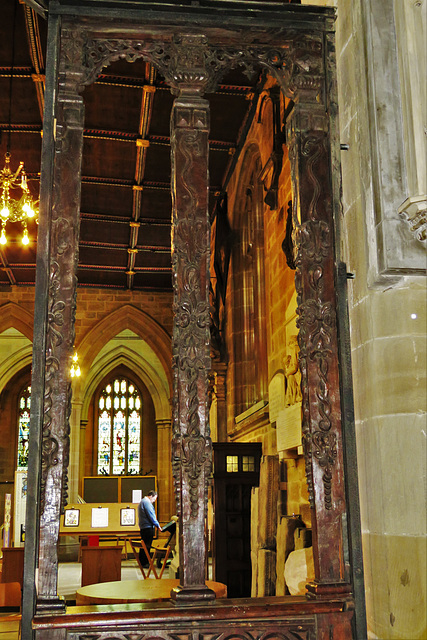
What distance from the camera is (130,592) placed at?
4469mm

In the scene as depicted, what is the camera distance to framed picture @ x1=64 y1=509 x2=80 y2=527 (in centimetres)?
772

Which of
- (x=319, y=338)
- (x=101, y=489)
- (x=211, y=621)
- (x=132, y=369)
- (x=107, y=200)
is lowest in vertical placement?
(x=211, y=621)

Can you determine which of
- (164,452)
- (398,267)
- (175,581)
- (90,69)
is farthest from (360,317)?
(164,452)

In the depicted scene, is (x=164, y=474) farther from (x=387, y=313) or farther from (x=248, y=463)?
(x=387, y=313)

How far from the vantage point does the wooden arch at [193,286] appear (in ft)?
8.57

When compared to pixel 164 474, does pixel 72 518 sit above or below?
below

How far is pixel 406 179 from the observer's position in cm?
283

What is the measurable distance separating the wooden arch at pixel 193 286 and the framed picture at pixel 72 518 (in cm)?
532

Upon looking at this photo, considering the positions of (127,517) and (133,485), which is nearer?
(127,517)

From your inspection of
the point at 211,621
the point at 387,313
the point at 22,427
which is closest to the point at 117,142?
the point at 387,313

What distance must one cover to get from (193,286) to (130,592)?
2.40 metres

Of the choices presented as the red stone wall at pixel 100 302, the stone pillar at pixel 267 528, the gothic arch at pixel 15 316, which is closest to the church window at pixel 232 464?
the stone pillar at pixel 267 528

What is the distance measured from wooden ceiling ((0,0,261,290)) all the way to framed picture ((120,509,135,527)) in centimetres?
450

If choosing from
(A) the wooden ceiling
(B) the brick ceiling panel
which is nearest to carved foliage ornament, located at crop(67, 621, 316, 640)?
(A) the wooden ceiling
